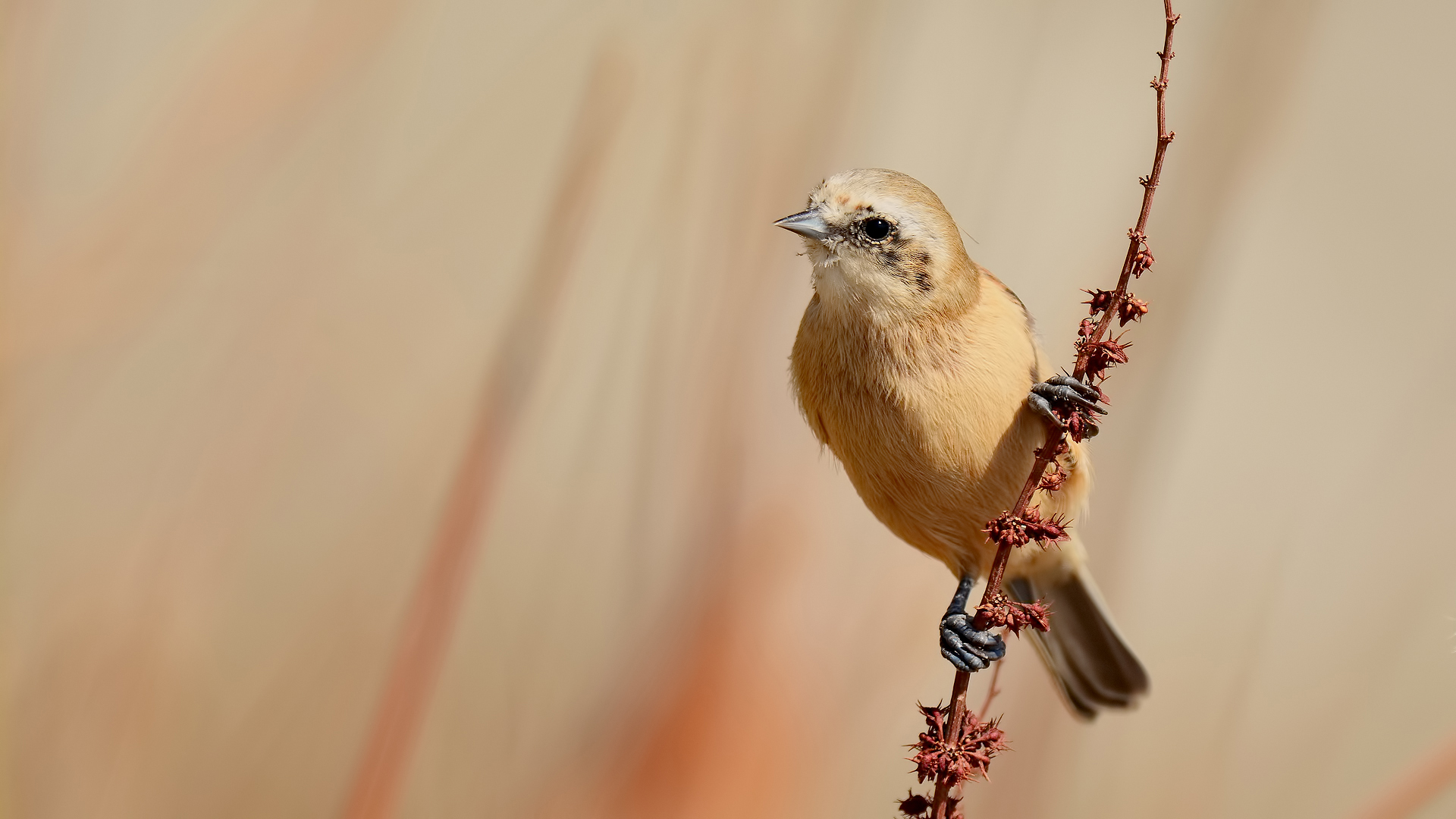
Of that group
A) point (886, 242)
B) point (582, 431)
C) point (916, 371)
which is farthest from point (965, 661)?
point (582, 431)

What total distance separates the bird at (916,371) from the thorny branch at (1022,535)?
0.45m

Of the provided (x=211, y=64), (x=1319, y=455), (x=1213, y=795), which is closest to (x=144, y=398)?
(x=211, y=64)

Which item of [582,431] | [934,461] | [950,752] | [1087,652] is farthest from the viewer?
[582,431]

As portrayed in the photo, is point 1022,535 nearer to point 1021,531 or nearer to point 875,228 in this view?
point 1021,531

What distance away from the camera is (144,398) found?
3580 millimetres

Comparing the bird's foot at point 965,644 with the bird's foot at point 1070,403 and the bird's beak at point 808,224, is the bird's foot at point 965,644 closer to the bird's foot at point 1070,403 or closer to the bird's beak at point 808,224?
the bird's foot at point 1070,403

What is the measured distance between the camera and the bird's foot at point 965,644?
234cm

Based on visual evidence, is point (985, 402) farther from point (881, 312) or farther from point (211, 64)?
point (211, 64)

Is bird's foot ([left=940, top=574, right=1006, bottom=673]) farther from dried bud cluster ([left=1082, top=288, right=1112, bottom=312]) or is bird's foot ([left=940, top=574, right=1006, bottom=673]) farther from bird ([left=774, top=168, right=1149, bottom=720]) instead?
dried bud cluster ([left=1082, top=288, right=1112, bottom=312])

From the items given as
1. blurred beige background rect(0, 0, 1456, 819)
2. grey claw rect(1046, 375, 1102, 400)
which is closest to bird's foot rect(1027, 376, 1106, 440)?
grey claw rect(1046, 375, 1102, 400)

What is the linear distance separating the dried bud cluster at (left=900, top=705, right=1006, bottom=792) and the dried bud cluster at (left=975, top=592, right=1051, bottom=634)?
0.13 metres

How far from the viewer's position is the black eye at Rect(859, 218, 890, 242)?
2.29 m

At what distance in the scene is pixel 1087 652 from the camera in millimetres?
2975

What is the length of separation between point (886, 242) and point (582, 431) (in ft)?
4.43
